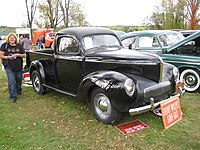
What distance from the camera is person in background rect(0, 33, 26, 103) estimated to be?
5883 mm

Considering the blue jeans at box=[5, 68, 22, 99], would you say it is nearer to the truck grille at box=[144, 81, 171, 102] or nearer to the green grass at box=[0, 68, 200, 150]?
the green grass at box=[0, 68, 200, 150]

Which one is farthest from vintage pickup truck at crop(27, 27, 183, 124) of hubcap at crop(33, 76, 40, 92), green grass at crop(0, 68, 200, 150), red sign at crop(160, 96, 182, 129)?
hubcap at crop(33, 76, 40, 92)

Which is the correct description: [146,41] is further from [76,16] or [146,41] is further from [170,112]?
[76,16]

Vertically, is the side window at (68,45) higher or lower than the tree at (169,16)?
lower

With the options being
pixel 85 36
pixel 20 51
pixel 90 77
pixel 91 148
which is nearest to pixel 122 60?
pixel 90 77

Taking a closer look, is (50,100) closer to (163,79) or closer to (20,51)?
(20,51)

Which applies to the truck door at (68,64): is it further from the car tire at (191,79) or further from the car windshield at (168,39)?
the car windshield at (168,39)

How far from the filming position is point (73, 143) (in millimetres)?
3885

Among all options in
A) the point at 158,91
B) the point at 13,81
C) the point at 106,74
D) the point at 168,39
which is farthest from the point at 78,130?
the point at 168,39

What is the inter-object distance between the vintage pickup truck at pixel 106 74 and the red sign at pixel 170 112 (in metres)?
0.16

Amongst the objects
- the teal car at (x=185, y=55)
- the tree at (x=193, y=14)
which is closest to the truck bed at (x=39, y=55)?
the teal car at (x=185, y=55)

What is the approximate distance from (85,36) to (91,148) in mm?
2572

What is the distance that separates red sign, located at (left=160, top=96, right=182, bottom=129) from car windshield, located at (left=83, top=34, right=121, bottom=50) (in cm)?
200

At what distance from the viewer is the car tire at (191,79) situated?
20.8 feet
